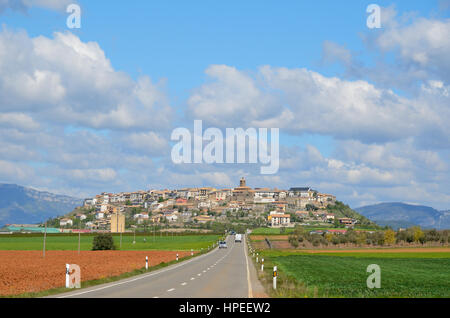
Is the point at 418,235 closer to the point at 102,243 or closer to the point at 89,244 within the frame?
the point at 89,244

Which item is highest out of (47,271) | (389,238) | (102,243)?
(47,271)

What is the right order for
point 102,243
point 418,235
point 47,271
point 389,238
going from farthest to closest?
point 418,235
point 389,238
point 102,243
point 47,271

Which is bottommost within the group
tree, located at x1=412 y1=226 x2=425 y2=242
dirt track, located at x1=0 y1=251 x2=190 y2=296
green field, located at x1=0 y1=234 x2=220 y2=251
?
green field, located at x1=0 y1=234 x2=220 y2=251

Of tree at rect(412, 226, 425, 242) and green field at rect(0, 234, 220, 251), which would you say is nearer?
green field at rect(0, 234, 220, 251)

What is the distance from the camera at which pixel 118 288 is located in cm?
2433

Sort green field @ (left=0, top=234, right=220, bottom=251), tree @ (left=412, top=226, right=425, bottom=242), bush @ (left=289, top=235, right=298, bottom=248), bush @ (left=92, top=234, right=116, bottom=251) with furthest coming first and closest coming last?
1. tree @ (left=412, top=226, right=425, bottom=242)
2. bush @ (left=289, top=235, right=298, bottom=248)
3. green field @ (left=0, top=234, right=220, bottom=251)
4. bush @ (left=92, top=234, right=116, bottom=251)

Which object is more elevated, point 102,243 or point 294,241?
point 102,243

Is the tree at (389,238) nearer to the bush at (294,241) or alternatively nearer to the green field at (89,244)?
the bush at (294,241)

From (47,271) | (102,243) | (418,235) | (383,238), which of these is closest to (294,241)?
Answer: (383,238)

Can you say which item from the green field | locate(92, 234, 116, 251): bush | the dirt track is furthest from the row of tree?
the dirt track

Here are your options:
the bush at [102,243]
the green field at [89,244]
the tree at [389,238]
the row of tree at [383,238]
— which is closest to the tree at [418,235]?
the row of tree at [383,238]

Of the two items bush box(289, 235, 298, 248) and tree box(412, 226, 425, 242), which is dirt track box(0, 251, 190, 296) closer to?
bush box(289, 235, 298, 248)
